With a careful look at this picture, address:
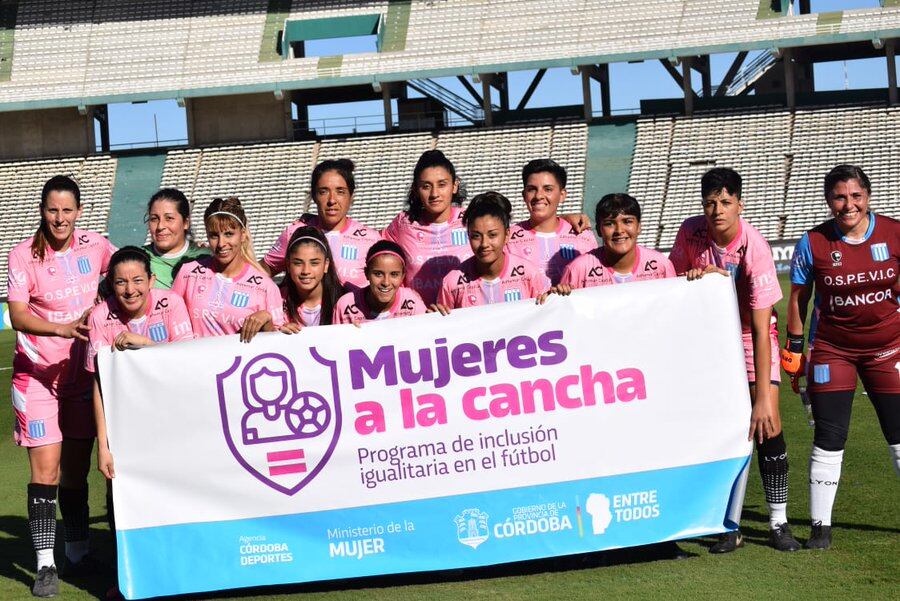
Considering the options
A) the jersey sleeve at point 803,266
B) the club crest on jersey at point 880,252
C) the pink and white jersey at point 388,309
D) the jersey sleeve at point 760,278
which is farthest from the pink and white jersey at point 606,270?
the club crest on jersey at point 880,252

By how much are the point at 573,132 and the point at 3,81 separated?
17696 millimetres

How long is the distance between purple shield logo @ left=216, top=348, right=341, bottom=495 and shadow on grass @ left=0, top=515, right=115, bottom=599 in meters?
1.16

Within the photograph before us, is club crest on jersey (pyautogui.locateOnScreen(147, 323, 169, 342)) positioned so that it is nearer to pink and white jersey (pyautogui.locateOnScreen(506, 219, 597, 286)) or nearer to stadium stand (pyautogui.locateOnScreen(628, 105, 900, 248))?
pink and white jersey (pyautogui.locateOnScreen(506, 219, 597, 286))

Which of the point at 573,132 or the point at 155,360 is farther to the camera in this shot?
the point at 573,132

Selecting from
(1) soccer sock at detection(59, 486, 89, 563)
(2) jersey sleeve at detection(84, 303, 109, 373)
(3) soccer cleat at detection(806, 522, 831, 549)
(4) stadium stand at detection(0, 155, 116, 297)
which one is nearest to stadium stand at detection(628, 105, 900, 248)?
(4) stadium stand at detection(0, 155, 116, 297)

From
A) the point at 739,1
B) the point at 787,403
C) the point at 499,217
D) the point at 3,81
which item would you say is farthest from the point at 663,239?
the point at 499,217

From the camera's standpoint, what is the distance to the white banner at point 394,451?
5668mm

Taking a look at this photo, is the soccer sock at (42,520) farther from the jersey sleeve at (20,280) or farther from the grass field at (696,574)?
the jersey sleeve at (20,280)

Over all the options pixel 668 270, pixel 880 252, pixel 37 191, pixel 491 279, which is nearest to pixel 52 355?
pixel 491 279

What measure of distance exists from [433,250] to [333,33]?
94.1ft

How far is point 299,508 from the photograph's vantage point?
18.6ft

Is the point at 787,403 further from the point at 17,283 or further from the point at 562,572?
the point at 17,283

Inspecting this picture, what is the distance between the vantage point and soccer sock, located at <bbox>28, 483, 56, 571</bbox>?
6.04 meters

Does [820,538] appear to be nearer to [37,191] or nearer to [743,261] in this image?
[743,261]
